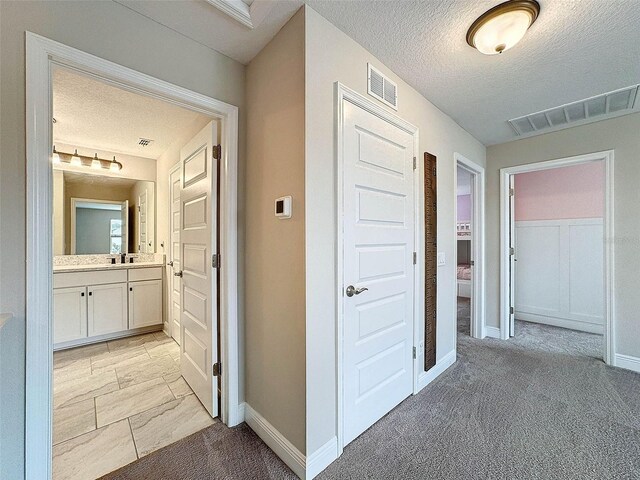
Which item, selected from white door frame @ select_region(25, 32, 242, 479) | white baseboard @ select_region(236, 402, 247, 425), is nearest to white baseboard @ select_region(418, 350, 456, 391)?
white baseboard @ select_region(236, 402, 247, 425)

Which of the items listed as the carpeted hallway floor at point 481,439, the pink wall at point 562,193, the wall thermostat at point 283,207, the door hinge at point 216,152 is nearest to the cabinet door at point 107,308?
the carpeted hallway floor at point 481,439

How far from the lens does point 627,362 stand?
2527 mm

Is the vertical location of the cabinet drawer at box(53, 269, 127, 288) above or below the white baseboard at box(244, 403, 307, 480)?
above

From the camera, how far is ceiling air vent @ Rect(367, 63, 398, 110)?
1718 mm

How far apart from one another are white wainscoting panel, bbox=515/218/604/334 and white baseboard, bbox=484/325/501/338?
1.16 metres

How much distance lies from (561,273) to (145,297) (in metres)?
5.67

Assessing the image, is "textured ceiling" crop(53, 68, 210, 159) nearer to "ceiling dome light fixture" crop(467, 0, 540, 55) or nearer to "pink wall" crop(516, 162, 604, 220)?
"ceiling dome light fixture" crop(467, 0, 540, 55)

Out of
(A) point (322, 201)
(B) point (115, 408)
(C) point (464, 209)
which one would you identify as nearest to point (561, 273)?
(C) point (464, 209)

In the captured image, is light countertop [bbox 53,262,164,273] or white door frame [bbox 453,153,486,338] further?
white door frame [bbox 453,153,486,338]

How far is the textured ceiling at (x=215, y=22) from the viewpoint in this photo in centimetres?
135

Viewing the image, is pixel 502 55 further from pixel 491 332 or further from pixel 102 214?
pixel 102 214

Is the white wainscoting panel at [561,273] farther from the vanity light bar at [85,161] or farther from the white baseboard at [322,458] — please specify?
the vanity light bar at [85,161]

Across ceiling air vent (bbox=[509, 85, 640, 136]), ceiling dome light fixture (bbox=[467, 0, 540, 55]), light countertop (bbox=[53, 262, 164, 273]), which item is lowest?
light countertop (bbox=[53, 262, 164, 273])

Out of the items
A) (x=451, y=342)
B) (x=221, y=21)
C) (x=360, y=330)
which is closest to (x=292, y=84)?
(x=221, y=21)
